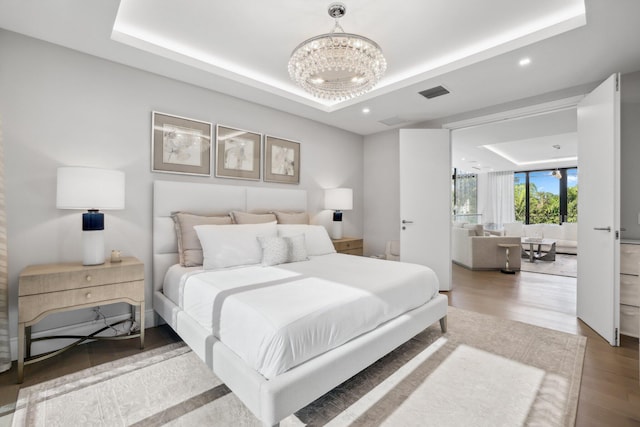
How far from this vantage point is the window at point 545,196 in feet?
28.7

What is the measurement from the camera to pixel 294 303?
5.54 ft

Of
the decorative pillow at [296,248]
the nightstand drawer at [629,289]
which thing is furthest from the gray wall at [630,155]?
the decorative pillow at [296,248]

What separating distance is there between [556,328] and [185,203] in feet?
12.6

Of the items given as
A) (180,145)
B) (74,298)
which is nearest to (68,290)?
(74,298)

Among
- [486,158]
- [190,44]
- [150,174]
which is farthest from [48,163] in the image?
[486,158]

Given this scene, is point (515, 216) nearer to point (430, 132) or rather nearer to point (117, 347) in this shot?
point (430, 132)

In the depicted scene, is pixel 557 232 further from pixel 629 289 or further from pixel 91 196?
pixel 91 196

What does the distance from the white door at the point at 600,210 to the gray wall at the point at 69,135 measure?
3807 millimetres

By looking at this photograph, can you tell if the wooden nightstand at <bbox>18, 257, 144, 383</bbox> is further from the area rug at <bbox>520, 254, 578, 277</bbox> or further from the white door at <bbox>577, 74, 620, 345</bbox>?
the area rug at <bbox>520, 254, 578, 277</bbox>

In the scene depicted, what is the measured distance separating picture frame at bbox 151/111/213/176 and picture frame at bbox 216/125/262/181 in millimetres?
126

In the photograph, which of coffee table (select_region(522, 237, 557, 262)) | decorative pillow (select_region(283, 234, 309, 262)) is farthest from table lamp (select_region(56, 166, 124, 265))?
coffee table (select_region(522, 237, 557, 262))

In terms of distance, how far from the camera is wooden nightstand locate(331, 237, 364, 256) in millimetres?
4156

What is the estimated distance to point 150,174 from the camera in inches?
115

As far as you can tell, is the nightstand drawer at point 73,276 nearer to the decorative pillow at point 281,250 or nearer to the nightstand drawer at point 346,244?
the decorative pillow at point 281,250
